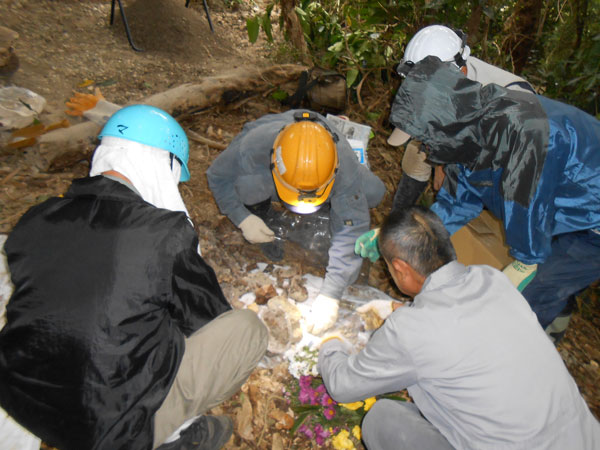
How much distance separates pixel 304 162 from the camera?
2262 millimetres

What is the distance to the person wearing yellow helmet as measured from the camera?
7.57 ft

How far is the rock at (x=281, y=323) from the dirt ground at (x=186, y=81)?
0.16 m

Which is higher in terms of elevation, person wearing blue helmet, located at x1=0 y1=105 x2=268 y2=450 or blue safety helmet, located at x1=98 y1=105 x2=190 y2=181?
blue safety helmet, located at x1=98 y1=105 x2=190 y2=181

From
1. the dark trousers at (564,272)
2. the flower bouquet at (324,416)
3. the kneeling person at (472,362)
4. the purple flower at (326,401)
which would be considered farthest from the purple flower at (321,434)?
the dark trousers at (564,272)

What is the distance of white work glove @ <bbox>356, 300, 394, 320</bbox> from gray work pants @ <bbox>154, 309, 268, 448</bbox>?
2.99 feet

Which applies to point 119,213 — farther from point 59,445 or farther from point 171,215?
point 59,445

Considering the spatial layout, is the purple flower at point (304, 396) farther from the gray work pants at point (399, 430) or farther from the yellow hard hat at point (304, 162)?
the yellow hard hat at point (304, 162)

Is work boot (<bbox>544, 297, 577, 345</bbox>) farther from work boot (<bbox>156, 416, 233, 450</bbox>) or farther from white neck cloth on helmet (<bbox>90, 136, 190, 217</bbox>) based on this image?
white neck cloth on helmet (<bbox>90, 136, 190, 217</bbox>)

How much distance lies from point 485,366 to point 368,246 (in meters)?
1.24

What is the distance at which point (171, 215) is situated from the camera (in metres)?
1.55

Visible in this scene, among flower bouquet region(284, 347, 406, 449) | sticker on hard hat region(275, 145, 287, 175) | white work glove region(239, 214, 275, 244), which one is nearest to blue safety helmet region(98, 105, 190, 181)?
sticker on hard hat region(275, 145, 287, 175)

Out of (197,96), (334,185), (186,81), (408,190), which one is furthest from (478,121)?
(186,81)

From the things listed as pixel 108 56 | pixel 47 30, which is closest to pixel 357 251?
pixel 108 56

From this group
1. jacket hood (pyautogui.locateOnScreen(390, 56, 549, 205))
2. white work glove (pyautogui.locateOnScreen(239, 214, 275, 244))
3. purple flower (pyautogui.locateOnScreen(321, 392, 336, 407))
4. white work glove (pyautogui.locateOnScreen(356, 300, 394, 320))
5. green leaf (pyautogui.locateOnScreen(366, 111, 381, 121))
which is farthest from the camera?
green leaf (pyautogui.locateOnScreen(366, 111, 381, 121))
